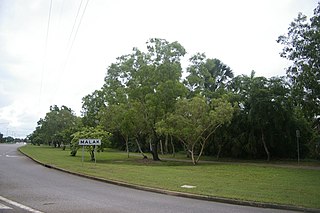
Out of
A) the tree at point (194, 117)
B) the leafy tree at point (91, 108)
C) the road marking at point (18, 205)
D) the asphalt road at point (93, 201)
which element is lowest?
the road marking at point (18, 205)

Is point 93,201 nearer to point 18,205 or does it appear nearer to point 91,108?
point 18,205

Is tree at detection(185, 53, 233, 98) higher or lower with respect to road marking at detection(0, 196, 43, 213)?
higher

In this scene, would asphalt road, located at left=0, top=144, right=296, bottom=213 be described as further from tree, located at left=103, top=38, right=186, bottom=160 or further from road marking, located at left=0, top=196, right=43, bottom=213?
tree, located at left=103, top=38, right=186, bottom=160

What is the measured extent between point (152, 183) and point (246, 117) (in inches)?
880

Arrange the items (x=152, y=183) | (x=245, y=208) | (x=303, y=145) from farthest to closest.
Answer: (x=303, y=145) → (x=152, y=183) → (x=245, y=208)

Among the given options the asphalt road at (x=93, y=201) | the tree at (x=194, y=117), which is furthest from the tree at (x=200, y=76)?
the asphalt road at (x=93, y=201)

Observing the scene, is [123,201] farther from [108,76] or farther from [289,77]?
[108,76]

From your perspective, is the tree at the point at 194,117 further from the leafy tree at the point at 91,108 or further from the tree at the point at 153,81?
the leafy tree at the point at 91,108

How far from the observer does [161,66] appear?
3441 cm

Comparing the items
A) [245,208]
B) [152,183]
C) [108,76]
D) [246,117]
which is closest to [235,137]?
[246,117]

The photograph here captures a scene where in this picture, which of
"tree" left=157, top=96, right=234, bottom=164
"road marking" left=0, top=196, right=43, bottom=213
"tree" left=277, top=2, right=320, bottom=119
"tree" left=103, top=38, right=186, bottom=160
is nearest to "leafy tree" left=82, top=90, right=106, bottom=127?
"tree" left=103, top=38, right=186, bottom=160

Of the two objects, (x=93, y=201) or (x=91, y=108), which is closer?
(x=93, y=201)

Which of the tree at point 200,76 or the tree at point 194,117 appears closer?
the tree at point 194,117

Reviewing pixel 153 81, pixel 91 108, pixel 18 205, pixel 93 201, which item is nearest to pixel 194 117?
pixel 153 81
